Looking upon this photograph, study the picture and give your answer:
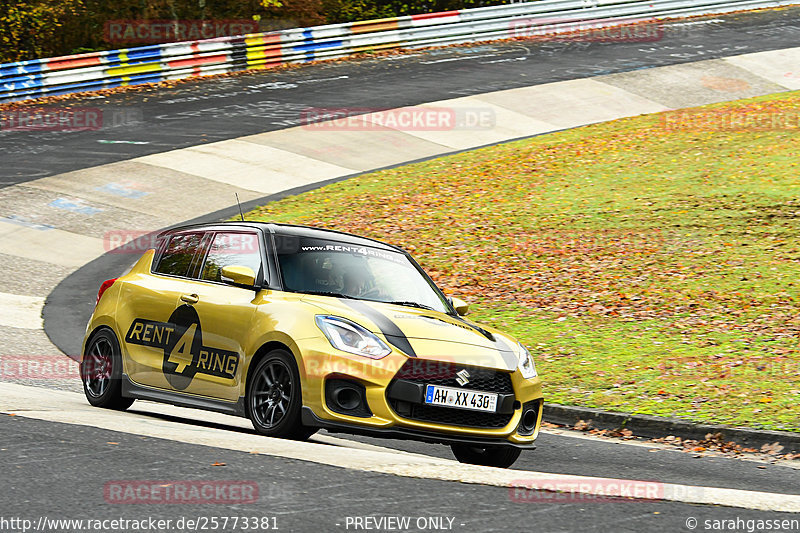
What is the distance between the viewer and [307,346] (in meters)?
7.26

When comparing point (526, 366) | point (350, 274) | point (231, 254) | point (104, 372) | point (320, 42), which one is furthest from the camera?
point (320, 42)

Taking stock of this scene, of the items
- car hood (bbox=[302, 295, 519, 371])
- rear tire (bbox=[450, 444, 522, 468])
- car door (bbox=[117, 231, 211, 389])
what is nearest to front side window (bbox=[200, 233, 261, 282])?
car door (bbox=[117, 231, 211, 389])

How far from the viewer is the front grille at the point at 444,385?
282 inches

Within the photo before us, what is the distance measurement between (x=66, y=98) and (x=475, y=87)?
434 inches

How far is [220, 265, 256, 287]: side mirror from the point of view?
7801 millimetres

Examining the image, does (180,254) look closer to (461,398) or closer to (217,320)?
(217,320)

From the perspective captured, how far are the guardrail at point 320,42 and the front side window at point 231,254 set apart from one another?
20884 mm

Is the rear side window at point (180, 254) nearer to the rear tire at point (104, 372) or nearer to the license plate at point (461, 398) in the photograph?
the rear tire at point (104, 372)

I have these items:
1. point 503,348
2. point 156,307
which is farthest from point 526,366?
point 156,307

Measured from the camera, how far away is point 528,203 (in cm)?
2038

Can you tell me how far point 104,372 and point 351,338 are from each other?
9.69 ft

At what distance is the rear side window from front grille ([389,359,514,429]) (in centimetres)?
253

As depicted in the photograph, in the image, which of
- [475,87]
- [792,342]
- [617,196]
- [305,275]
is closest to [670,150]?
[617,196]

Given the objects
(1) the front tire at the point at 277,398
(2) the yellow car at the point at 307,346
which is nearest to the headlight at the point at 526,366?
(2) the yellow car at the point at 307,346
